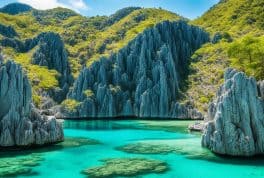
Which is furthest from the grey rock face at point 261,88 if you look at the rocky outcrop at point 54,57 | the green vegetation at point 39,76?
the rocky outcrop at point 54,57

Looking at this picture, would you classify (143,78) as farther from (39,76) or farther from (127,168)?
(127,168)

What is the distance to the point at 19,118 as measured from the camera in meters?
55.4

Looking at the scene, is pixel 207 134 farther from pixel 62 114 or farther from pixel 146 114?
pixel 62 114

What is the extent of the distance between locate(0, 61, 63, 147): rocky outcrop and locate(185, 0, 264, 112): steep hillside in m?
37.0

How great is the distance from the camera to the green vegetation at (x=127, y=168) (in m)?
37.2

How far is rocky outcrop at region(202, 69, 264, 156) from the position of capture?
44719 mm

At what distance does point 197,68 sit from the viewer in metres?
144

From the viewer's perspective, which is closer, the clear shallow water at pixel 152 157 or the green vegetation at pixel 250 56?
the clear shallow water at pixel 152 157

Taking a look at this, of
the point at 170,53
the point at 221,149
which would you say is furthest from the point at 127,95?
the point at 221,149

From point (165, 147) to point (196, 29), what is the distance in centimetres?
11566

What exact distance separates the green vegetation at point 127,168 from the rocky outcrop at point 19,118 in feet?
52.5

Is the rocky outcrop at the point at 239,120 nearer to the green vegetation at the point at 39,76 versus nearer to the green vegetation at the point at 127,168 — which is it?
the green vegetation at the point at 127,168

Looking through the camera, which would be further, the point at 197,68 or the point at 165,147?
the point at 197,68

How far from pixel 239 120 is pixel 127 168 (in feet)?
52.2
